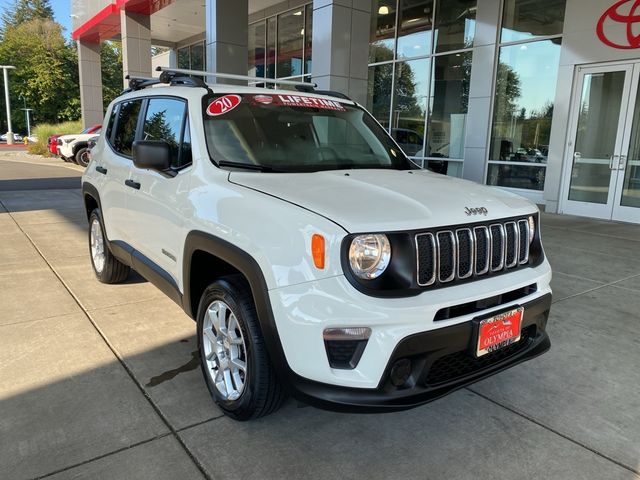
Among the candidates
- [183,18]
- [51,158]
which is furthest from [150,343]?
[51,158]

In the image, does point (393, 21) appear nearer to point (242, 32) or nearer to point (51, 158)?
point (242, 32)

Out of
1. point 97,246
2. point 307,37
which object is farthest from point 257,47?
point 97,246

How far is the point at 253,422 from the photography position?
2844 mm

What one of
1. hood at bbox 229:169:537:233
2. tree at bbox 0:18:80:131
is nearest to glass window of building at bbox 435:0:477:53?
hood at bbox 229:169:537:233

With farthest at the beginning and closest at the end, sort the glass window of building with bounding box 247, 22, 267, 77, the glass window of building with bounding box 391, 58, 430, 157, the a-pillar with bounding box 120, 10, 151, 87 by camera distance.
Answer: the glass window of building with bounding box 247, 22, 267, 77, the a-pillar with bounding box 120, 10, 151, 87, the glass window of building with bounding box 391, 58, 430, 157

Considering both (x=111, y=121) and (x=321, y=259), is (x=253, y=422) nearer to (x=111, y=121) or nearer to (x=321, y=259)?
(x=321, y=259)

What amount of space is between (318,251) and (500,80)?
36.0 ft

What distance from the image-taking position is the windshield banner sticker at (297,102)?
363 centimetres

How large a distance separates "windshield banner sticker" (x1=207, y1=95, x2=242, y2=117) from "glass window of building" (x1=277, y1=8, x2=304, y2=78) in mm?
15690

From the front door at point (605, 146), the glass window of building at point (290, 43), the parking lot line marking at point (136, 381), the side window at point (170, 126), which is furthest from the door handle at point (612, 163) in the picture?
the glass window of building at point (290, 43)

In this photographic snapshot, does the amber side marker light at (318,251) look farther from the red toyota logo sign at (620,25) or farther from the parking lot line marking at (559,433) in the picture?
the red toyota logo sign at (620,25)

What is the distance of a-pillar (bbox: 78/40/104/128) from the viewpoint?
84.6ft

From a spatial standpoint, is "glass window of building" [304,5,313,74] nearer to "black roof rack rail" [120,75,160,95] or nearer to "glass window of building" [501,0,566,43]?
"glass window of building" [501,0,566,43]

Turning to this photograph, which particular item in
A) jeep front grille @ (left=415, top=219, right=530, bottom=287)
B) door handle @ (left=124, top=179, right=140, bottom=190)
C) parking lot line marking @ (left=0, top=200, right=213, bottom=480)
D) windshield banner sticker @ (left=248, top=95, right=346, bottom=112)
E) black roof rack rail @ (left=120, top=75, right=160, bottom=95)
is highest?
black roof rack rail @ (left=120, top=75, right=160, bottom=95)
